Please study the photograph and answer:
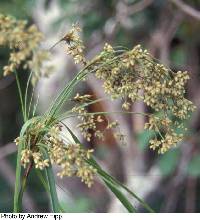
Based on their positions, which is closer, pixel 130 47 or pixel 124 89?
pixel 124 89

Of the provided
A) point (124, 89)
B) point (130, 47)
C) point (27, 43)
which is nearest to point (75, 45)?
point (124, 89)

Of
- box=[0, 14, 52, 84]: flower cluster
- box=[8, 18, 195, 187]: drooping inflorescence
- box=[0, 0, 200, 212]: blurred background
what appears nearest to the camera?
box=[0, 14, 52, 84]: flower cluster

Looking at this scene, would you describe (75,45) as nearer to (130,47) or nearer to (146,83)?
(146,83)

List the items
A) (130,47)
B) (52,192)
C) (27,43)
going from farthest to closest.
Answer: (130,47) < (52,192) < (27,43)

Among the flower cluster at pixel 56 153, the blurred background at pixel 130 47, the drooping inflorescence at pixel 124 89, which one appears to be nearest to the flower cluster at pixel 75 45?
the drooping inflorescence at pixel 124 89

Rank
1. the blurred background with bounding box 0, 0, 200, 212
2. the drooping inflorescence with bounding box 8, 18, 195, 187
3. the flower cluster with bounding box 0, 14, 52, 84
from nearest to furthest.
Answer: the flower cluster with bounding box 0, 14, 52, 84 < the drooping inflorescence with bounding box 8, 18, 195, 187 < the blurred background with bounding box 0, 0, 200, 212

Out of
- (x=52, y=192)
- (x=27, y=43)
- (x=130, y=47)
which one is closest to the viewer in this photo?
(x=27, y=43)

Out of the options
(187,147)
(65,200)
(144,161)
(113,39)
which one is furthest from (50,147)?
(144,161)

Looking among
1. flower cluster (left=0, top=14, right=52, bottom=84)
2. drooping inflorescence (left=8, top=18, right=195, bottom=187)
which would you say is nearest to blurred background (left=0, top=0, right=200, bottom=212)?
drooping inflorescence (left=8, top=18, right=195, bottom=187)

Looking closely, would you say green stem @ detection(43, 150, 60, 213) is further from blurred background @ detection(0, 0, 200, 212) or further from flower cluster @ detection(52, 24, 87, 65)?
blurred background @ detection(0, 0, 200, 212)
